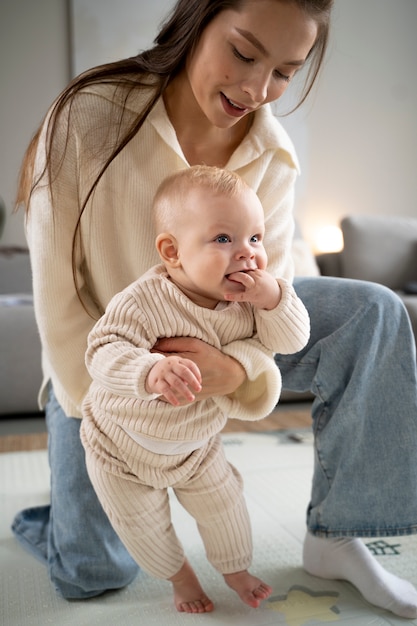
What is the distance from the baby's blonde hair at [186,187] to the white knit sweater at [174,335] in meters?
0.09

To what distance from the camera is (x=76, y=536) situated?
133cm

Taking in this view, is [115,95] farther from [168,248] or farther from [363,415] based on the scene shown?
[363,415]

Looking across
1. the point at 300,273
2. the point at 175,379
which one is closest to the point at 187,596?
the point at 175,379

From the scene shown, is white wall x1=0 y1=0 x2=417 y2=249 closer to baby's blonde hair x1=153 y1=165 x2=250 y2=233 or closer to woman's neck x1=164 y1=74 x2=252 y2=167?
woman's neck x1=164 y1=74 x2=252 y2=167

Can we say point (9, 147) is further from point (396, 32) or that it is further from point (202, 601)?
point (202, 601)

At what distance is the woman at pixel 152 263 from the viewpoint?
123cm

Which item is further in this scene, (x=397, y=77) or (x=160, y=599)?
(x=397, y=77)

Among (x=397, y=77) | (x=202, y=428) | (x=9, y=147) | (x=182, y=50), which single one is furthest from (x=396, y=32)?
(x=202, y=428)

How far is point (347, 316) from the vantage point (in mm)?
1304

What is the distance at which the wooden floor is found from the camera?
2.37 meters

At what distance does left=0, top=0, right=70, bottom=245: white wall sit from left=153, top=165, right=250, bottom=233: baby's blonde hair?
324 cm

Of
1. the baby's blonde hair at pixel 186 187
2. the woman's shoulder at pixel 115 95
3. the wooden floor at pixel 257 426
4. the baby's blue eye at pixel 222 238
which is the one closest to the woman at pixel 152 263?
the woman's shoulder at pixel 115 95

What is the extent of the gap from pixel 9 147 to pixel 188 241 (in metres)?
3.45

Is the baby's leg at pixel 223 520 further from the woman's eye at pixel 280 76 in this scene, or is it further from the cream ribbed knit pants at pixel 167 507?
the woman's eye at pixel 280 76
